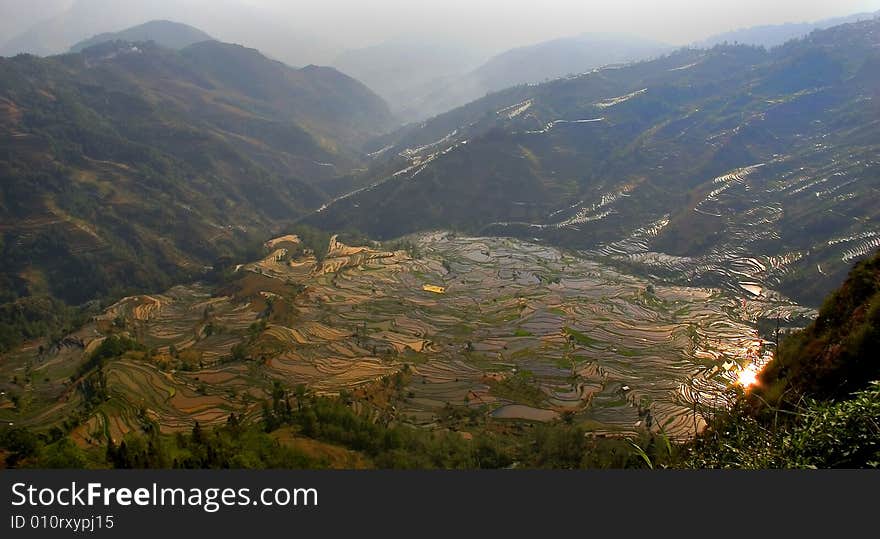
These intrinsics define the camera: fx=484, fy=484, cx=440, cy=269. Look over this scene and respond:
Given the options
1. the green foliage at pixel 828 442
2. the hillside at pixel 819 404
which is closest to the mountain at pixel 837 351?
the hillside at pixel 819 404

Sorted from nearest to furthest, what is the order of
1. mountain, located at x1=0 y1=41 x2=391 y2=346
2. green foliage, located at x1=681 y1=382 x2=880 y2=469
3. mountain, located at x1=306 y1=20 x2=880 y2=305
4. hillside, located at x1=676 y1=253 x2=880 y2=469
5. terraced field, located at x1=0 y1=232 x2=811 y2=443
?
green foliage, located at x1=681 y1=382 x2=880 y2=469
hillside, located at x1=676 y1=253 x2=880 y2=469
terraced field, located at x1=0 y1=232 x2=811 y2=443
mountain, located at x1=306 y1=20 x2=880 y2=305
mountain, located at x1=0 y1=41 x2=391 y2=346

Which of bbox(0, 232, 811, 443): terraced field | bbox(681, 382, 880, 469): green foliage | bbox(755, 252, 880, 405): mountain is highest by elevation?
bbox(681, 382, 880, 469): green foliage

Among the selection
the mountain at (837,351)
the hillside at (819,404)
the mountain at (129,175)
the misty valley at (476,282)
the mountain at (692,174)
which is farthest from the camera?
the mountain at (129,175)

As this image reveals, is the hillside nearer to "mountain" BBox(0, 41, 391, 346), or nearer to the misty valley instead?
the misty valley

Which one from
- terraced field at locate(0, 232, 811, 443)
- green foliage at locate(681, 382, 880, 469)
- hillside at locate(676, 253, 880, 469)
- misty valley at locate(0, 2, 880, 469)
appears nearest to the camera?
Answer: green foliage at locate(681, 382, 880, 469)

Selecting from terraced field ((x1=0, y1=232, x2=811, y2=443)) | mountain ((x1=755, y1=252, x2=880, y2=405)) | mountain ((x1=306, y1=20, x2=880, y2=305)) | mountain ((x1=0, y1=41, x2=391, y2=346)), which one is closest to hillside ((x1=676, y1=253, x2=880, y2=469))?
mountain ((x1=755, y1=252, x2=880, y2=405))

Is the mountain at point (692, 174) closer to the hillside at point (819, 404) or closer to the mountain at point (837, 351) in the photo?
the mountain at point (837, 351)

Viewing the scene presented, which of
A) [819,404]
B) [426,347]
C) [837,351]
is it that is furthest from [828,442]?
[426,347]

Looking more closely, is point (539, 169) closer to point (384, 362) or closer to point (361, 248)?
point (361, 248)
